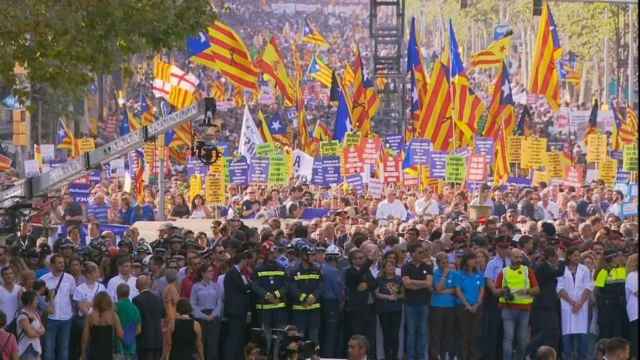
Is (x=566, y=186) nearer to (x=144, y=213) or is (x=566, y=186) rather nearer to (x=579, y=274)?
(x=144, y=213)

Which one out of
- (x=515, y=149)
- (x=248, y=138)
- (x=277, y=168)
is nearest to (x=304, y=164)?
(x=248, y=138)

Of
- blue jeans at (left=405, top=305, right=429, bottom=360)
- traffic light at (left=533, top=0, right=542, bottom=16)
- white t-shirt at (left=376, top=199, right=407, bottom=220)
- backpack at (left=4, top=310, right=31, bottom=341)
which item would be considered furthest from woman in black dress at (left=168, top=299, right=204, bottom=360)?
white t-shirt at (left=376, top=199, right=407, bottom=220)

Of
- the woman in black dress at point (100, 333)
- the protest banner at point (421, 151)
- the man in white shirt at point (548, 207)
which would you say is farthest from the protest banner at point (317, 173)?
the woman in black dress at point (100, 333)

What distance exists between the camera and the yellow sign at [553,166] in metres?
44.8

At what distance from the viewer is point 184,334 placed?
22094 mm

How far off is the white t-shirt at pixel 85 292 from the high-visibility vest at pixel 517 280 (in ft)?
15.8

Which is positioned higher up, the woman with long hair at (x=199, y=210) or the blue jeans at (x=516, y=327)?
the woman with long hair at (x=199, y=210)

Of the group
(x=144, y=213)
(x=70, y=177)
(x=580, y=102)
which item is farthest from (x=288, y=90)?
(x=580, y=102)

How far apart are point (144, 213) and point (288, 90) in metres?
12.0

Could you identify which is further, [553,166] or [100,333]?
[553,166]

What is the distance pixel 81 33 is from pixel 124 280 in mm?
2878

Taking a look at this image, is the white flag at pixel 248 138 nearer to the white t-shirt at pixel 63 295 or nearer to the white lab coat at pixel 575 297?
the white lab coat at pixel 575 297

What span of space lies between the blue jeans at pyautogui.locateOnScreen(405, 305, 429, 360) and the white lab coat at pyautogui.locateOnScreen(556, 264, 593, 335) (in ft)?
5.38

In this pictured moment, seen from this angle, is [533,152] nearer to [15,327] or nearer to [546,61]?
[546,61]
